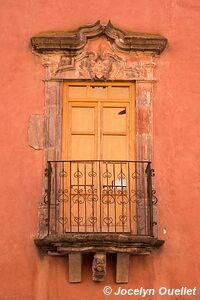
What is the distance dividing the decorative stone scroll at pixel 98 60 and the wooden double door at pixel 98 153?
0.17m

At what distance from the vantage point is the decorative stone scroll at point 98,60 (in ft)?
31.7

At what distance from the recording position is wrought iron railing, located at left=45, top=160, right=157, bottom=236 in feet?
30.0

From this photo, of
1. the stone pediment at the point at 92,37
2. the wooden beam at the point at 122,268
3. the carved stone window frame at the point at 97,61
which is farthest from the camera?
the stone pediment at the point at 92,37

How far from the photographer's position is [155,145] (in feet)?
31.3

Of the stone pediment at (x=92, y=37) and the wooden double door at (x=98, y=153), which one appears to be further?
the stone pediment at (x=92, y=37)

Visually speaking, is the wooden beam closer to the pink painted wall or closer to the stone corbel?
the pink painted wall

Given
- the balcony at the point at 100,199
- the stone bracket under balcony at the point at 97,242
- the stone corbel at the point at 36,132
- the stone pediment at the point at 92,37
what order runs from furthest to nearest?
the stone pediment at the point at 92,37 < the stone corbel at the point at 36,132 < the balcony at the point at 100,199 < the stone bracket under balcony at the point at 97,242

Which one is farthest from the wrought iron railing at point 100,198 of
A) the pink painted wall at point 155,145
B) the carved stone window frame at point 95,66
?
the carved stone window frame at point 95,66

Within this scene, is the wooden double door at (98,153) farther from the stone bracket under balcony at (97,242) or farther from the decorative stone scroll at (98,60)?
the stone bracket under balcony at (97,242)

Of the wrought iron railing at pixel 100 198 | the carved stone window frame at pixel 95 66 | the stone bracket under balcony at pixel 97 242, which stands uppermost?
the carved stone window frame at pixel 95 66

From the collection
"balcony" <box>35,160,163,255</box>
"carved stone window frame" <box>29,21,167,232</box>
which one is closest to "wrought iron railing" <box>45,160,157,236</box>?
"balcony" <box>35,160,163,255</box>

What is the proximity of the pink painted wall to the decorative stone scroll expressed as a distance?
0.49 feet

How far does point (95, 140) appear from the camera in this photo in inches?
383

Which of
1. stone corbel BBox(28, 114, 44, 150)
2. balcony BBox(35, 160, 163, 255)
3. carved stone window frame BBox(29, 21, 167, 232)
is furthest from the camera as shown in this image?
carved stone window frame BBox(29, 21, 167, 232)
